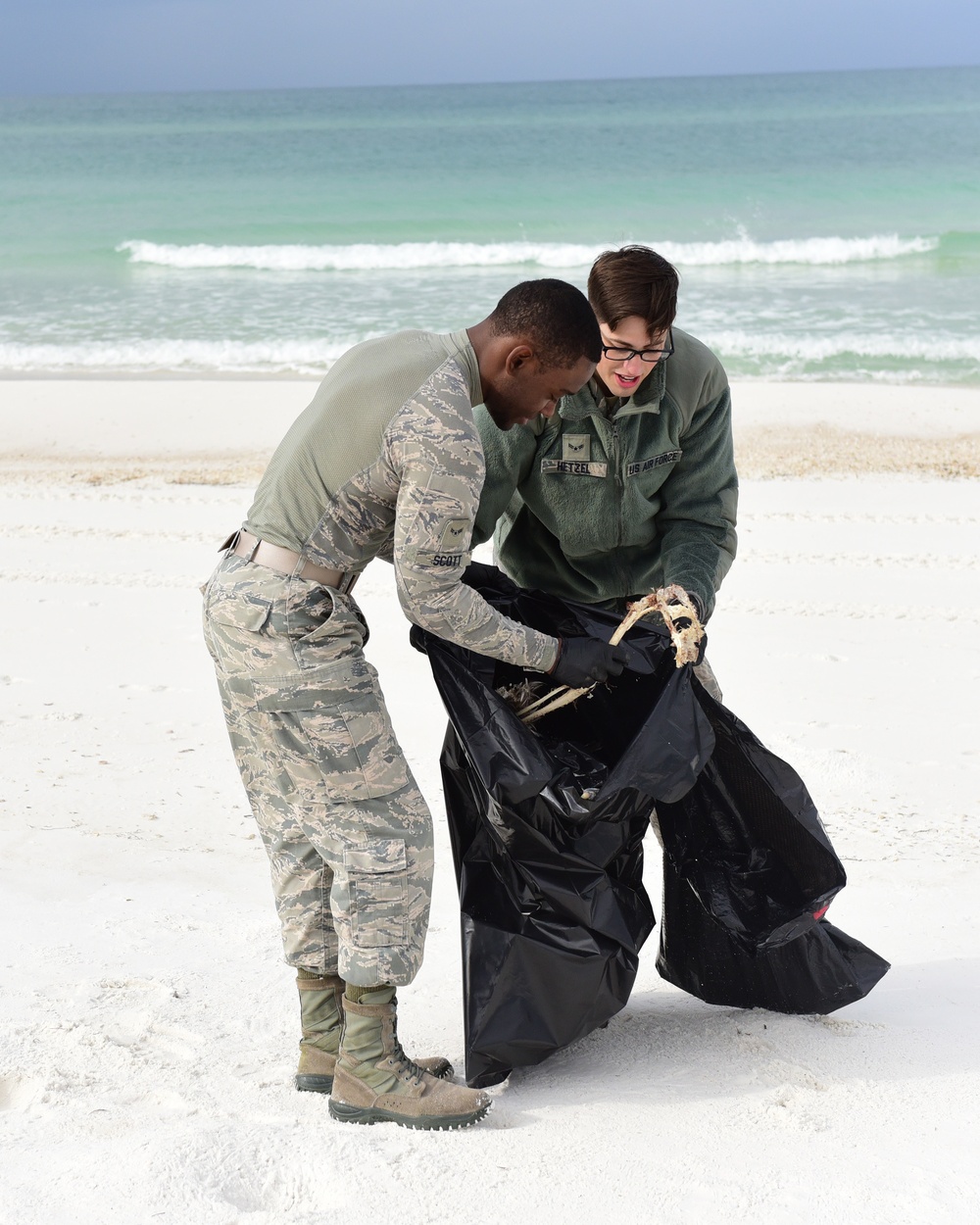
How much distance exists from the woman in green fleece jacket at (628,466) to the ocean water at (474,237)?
9578 millimetres

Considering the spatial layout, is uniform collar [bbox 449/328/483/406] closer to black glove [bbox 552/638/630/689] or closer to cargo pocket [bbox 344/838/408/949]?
black glove [bbox 552/638/630/689]

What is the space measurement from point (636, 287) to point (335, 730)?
109 centimetres

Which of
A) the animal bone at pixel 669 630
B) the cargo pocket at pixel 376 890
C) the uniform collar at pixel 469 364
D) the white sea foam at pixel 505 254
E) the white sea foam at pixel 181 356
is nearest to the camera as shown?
the uniform collar at pixel 469 364

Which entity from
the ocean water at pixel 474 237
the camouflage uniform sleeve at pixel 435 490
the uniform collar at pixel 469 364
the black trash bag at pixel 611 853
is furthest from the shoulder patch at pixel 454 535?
the ocean water at pixel 474 237

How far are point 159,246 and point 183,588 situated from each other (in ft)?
56.6

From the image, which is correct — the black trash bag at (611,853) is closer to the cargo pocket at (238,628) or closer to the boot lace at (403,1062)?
the boot lace at (403,1062)

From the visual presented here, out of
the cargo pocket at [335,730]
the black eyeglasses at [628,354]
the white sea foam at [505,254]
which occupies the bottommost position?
the cargo pocket at [335,730]

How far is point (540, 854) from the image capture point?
2.45m

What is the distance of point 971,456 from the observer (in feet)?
27.4

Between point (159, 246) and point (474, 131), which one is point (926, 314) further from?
point (474, 131)

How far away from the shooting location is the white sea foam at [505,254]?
19.4 metres

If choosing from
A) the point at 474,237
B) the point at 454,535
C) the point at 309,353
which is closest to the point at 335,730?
the point at 454,535

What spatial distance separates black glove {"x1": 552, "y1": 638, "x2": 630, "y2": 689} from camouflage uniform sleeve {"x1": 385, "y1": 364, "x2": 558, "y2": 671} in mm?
261

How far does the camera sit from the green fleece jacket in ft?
8.98
